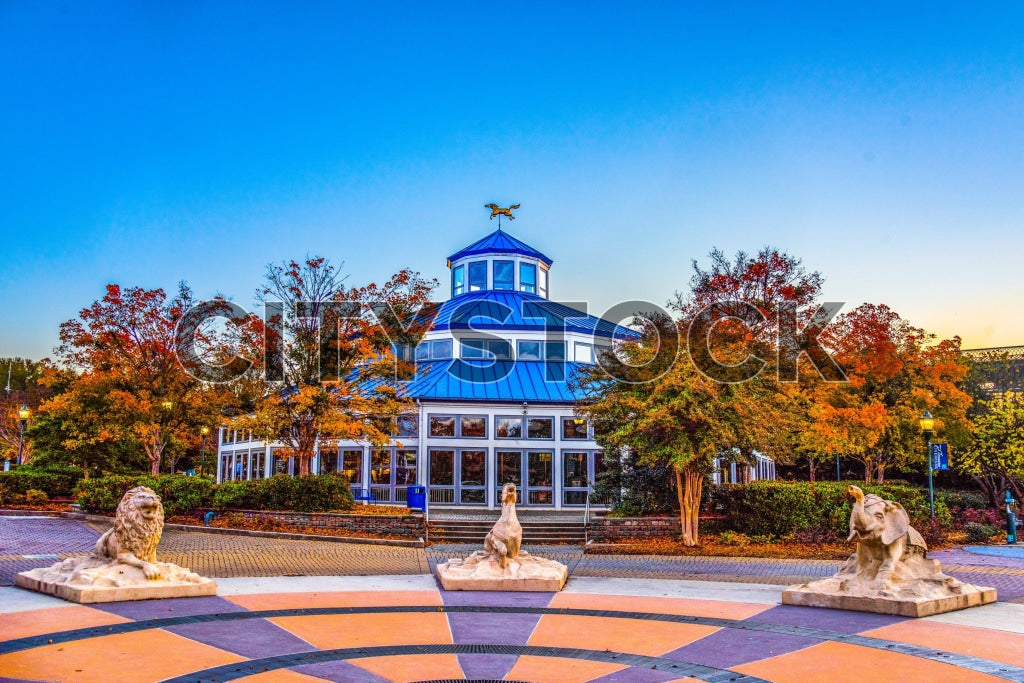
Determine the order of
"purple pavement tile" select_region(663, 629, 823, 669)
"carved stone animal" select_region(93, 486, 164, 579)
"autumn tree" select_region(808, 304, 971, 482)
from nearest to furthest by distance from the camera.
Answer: "purple pavement tile" select_region(663, 629, 823, 669)
"carved stone animal" select_region(93, 486, 164, 579)
"autumn tree" select_region(808, 304, 971, 482)

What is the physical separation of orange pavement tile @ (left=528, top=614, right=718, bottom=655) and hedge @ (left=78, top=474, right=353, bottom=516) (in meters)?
14.4

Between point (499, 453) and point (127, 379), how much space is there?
44.2 feet

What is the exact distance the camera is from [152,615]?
39.2 ft

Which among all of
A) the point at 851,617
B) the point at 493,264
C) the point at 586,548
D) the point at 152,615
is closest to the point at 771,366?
the point at 586,548

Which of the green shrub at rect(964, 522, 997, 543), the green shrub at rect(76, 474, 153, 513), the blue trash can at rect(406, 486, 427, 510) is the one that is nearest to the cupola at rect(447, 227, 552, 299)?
the blue trash can at rect(406, 486, 427, 510)

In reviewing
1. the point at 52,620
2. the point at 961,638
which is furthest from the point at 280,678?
the point at 961,638

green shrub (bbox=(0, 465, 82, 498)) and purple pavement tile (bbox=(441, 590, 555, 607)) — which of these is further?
green shrub (bbox=(0, 465, 82, 498))

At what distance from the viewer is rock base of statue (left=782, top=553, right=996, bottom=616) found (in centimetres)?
1256

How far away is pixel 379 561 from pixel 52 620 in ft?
29.7

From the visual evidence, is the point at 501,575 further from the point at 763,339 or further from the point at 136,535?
the point at 763,339

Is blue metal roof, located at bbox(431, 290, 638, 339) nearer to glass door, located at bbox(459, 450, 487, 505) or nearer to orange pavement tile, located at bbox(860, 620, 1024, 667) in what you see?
glass door, located at bbox(459, 450, 487, 505)

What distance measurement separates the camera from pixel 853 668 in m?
9.44

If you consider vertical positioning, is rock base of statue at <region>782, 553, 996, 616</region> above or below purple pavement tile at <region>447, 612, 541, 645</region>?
above

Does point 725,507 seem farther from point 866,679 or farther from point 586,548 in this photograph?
point 866,679
